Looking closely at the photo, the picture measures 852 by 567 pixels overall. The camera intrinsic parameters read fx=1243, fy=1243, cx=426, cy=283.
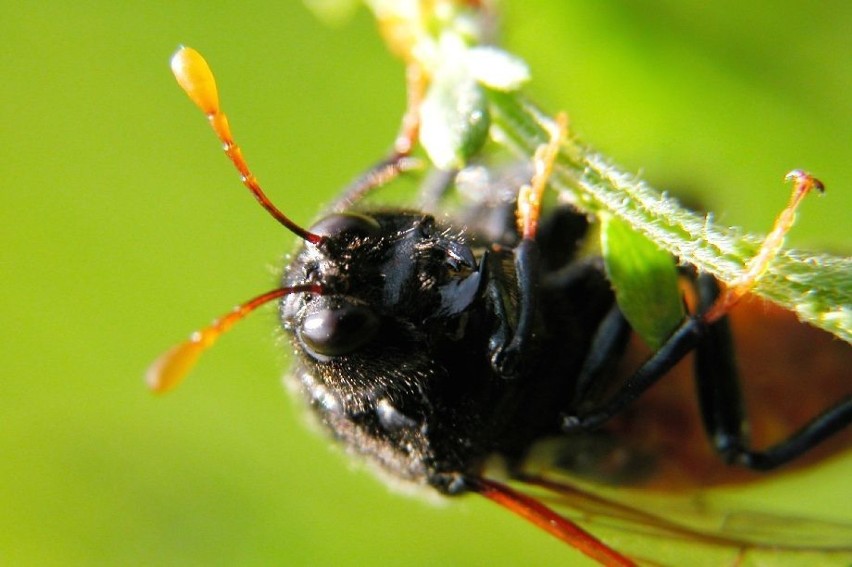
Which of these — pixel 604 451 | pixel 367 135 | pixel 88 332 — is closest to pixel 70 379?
pixel 88 332

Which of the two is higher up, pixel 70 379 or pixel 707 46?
pixel 707 46

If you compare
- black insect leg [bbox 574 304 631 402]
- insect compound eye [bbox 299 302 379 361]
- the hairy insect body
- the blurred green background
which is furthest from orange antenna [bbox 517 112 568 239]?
the blurred green background

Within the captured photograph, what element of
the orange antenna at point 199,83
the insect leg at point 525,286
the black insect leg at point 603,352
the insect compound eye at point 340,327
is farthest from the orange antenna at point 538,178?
the orange antenna at point 199,83

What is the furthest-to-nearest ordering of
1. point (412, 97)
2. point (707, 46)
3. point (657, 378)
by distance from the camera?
point (707, 46), point (412, 97), point (657, 378)

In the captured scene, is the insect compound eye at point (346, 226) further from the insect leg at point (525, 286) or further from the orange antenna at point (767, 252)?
the orange antenna at point (767, 252)

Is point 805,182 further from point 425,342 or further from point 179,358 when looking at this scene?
point 179,358

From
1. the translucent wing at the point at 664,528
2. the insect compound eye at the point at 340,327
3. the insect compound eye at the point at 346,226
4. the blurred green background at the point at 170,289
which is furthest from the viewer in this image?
the blurred green background at the point at 170,289

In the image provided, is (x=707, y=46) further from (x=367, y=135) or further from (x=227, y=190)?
(x=227, y=190)
